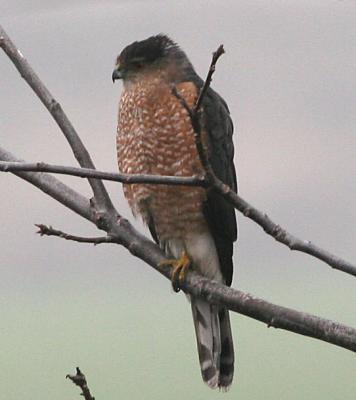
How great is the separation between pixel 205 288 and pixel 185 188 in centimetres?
81

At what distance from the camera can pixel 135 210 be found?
3.85 meters

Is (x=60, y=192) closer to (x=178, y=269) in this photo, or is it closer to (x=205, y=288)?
(x=205, y=288)

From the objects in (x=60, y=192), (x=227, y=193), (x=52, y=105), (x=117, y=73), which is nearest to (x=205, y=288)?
(x=60, y=192)

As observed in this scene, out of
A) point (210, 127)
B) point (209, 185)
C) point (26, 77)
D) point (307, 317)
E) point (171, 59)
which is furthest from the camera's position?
point (171, 59)

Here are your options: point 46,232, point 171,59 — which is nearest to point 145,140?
point 171,59

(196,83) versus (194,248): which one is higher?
(196,83)

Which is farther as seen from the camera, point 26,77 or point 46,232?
point 26,77

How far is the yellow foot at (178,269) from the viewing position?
11.2 ft

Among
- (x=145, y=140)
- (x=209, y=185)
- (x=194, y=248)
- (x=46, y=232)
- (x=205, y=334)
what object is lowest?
(x=209, y=185)

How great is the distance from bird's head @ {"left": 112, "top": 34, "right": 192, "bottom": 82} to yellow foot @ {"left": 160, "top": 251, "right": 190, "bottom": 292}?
863mm

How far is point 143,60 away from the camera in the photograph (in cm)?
395

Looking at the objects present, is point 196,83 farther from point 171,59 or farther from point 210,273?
point 210,273

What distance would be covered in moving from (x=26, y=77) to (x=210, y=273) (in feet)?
4.19

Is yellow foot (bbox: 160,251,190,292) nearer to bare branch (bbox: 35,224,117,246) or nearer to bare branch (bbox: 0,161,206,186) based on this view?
bare branch (bbox: 35,224,117,246)
